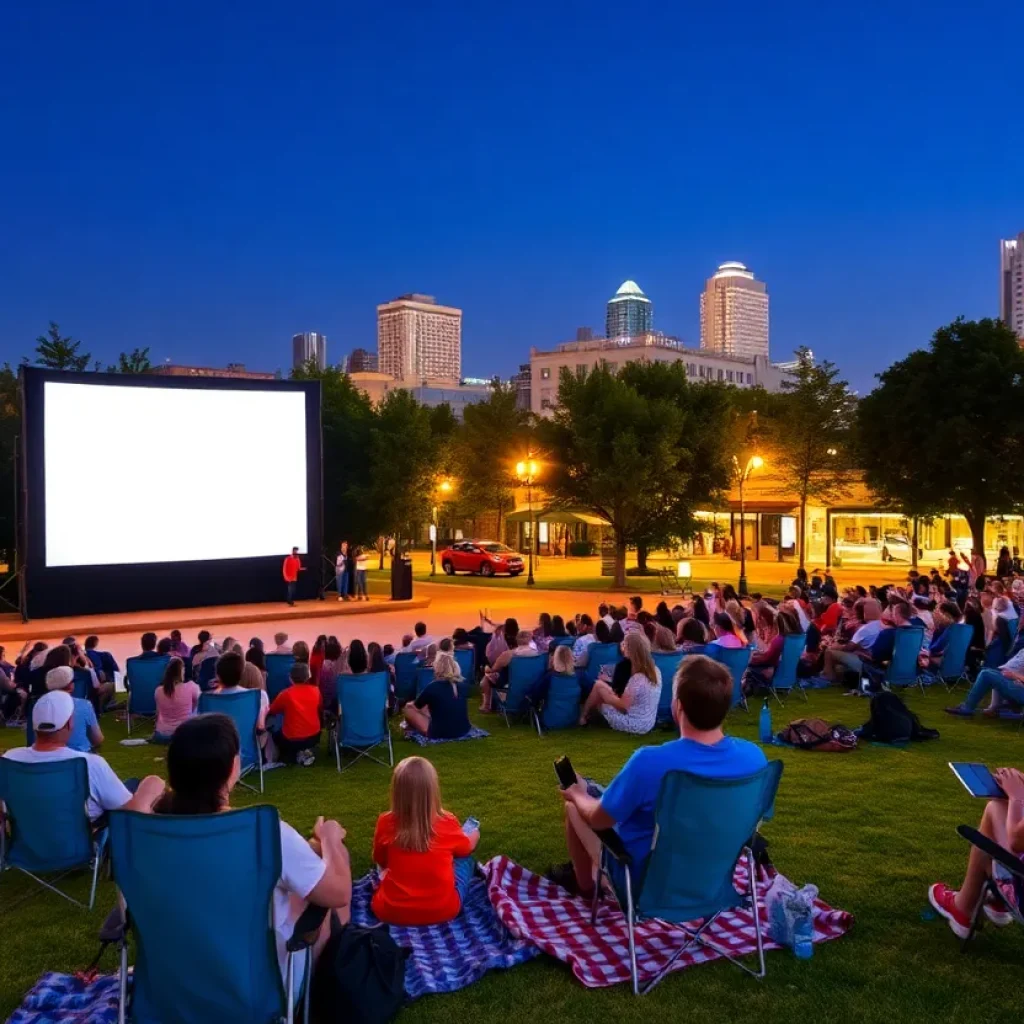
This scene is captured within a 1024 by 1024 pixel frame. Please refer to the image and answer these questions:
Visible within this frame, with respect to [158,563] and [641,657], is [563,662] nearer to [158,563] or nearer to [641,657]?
[641,657]

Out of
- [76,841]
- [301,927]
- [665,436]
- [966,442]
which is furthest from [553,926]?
[966,442]

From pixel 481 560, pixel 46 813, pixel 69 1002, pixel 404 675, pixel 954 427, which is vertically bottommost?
pixel 481 560

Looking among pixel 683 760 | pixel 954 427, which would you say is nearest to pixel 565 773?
pixel 683 760

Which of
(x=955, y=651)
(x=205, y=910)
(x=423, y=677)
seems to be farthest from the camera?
(x=955, y=651)

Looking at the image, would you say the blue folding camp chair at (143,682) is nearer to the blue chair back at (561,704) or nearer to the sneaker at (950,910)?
the blue chair back at (561,704)

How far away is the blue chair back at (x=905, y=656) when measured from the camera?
423 inches

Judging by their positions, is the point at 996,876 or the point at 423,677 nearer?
the point at 996,876

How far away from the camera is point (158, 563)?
71.1 feet

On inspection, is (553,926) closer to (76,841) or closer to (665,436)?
(76,841)

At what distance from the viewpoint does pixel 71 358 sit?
3052cm

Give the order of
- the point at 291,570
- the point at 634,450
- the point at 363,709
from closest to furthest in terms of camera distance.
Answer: the point at 363,709 → the point at 291,570 → the point at 634,450

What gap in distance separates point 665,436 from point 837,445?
39.1 feet

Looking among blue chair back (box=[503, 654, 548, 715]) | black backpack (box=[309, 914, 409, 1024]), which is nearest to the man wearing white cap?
black backpack (box=[309, 914, 409, 1024])

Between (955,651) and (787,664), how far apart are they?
2.30 metres
